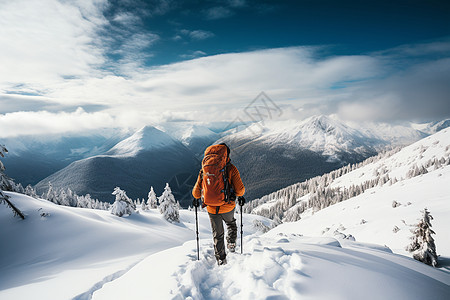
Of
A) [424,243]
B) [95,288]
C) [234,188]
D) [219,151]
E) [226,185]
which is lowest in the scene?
[424,243]

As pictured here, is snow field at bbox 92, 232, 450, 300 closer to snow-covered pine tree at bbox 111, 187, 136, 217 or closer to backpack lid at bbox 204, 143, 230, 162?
backpack lid at bbox 204, 143, 230, 162

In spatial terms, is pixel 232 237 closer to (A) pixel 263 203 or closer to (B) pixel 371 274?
(B) pixel 371 274

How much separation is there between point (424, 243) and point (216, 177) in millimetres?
18028

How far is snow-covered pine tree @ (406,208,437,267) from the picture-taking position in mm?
13992

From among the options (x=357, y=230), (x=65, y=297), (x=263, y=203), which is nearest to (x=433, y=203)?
(x=357, y=230)

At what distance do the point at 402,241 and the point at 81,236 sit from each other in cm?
3517

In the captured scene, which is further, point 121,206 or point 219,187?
point 121,206

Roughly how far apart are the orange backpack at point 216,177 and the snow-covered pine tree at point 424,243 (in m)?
17.0

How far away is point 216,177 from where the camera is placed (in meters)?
5.96

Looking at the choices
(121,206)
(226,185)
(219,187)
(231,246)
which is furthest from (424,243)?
(121,206)

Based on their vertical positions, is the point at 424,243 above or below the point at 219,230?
below

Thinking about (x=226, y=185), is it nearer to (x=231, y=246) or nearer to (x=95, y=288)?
(x=231, y=246)

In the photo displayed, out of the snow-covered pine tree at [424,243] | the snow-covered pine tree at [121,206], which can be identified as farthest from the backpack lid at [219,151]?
the snow-covered pine tree at [121,206]

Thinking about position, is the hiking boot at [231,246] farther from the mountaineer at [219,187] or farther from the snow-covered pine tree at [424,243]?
the snow-covered pine tree at [424,243]
